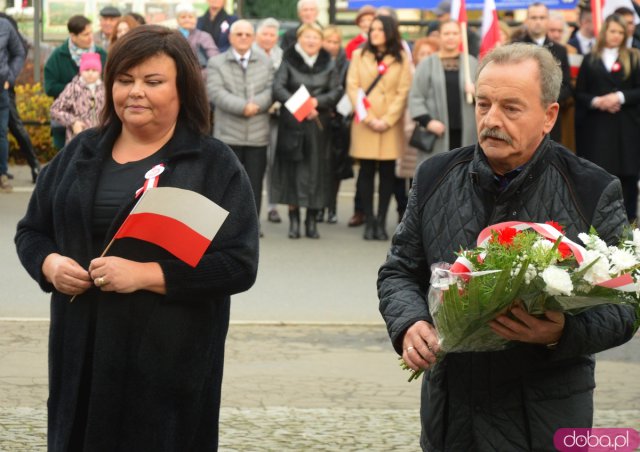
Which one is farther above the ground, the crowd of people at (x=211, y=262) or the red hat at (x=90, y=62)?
the crowd of people at (x=211, y=262)

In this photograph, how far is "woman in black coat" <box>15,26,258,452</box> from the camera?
4.31m

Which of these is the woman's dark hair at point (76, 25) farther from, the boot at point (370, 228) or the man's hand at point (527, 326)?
the man's hand at point (527, 326)

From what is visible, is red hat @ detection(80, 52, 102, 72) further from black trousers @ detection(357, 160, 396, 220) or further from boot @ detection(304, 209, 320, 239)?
black trousers @ detection(357, 160, 396, 220)

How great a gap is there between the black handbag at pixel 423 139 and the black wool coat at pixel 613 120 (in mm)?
1630

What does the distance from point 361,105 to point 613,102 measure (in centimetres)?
242

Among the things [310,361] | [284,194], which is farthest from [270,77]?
[310,361]

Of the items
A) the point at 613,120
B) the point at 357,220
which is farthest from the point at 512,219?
the point at 357,220

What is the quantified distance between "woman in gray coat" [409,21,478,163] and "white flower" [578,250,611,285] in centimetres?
979

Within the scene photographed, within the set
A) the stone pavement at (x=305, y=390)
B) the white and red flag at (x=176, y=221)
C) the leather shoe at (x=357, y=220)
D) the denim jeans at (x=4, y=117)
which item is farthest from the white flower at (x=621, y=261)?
the denim jeans at (x=4, y=117)

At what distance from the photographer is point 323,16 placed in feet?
81.6

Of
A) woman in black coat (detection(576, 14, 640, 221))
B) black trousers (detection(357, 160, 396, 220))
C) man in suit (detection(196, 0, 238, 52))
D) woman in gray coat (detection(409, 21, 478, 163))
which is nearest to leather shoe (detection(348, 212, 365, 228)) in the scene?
black trousers (detection(357, 160, 396, 220))

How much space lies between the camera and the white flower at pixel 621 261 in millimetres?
3521

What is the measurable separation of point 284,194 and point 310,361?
5.44m

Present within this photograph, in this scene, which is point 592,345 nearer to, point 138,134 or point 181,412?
point 181,412
